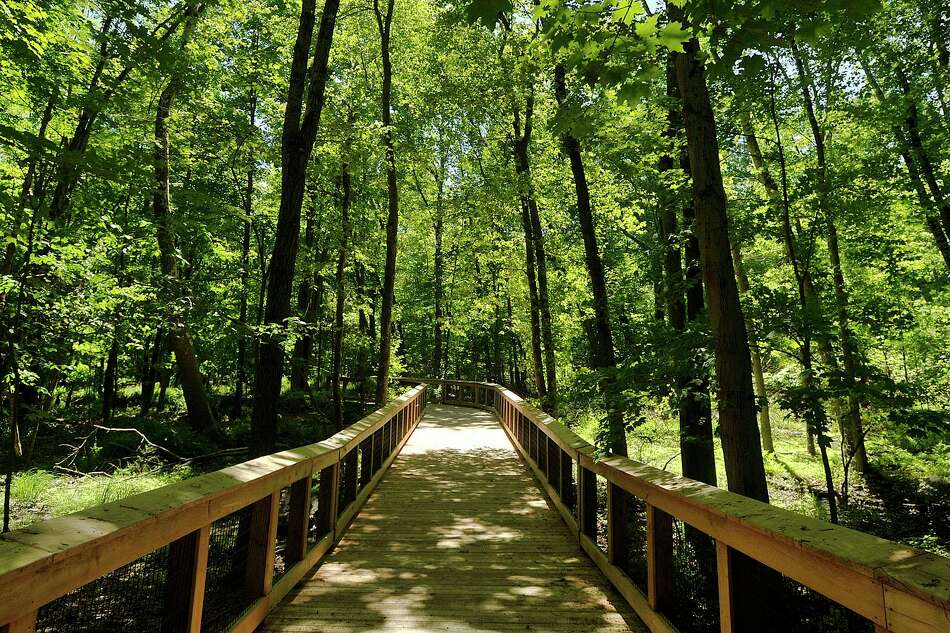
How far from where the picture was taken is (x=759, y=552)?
6.98 ft

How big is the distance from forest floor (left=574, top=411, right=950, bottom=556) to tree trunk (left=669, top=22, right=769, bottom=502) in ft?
12.0

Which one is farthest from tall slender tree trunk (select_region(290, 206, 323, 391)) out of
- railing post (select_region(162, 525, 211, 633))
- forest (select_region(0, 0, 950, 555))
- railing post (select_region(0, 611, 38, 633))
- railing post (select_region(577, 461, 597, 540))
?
railing post (select_region(0, 611, 38, 633))

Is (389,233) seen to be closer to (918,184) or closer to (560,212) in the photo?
(560,212)

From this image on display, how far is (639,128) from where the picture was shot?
6.45 m

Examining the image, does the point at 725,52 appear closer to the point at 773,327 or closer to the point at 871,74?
the point at 773,327

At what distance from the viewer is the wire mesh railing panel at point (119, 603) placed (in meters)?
2.22

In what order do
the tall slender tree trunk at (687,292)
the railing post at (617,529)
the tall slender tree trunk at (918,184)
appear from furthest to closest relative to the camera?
the tall slender tree trunk at (918,184) → the tall slender tree trunk at (687,292) → the railing post at (617,529)

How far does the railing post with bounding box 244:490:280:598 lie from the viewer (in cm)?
318

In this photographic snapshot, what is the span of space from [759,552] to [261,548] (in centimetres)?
280

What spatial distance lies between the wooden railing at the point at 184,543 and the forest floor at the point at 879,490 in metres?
4.65

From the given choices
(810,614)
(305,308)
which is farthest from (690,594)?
(305,308)

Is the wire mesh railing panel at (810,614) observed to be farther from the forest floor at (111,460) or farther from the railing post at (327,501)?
the forest floor at (111,460)

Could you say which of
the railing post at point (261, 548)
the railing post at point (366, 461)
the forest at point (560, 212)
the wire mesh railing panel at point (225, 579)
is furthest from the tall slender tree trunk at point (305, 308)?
the railing post at point (261, 548)

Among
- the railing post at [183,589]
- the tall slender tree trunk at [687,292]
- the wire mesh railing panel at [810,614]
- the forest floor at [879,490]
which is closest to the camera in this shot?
the railing post at [183,589]
